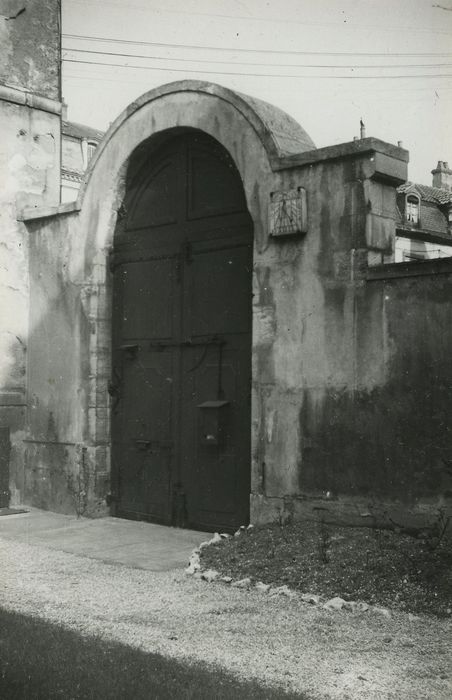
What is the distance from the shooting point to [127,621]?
196 inches

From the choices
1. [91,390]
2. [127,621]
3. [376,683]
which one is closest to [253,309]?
[91,390]

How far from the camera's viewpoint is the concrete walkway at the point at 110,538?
6.92 metres

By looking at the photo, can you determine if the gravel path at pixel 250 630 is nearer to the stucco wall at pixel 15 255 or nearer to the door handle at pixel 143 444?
the door handle at pixel 143 444

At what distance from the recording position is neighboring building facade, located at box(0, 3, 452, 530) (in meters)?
6.48

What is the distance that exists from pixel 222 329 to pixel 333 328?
151cm

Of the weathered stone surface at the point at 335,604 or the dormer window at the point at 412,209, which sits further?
the dormer window at the point at 412,209

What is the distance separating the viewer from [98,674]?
3838 millimetres

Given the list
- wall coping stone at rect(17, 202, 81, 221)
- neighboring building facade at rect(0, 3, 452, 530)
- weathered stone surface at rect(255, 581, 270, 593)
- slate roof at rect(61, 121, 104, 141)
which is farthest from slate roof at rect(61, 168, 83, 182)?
weathered stone surface at rect(255, 581, 270, 593)

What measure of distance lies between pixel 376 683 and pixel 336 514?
284 cm

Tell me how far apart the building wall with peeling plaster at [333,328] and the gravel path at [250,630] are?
1475mm

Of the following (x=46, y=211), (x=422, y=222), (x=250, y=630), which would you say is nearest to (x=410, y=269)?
(x=250, y=630)

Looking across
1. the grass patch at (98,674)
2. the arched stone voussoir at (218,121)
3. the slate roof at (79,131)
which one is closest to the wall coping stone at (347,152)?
the arched stone voussoir at (218,121)

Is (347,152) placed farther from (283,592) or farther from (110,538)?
(110,538)

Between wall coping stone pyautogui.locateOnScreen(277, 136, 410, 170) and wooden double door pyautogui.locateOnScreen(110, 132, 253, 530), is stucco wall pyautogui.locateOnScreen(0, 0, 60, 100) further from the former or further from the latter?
wall coping stone pyautogui.locateOnScreen(277, 136, 410, 170)
